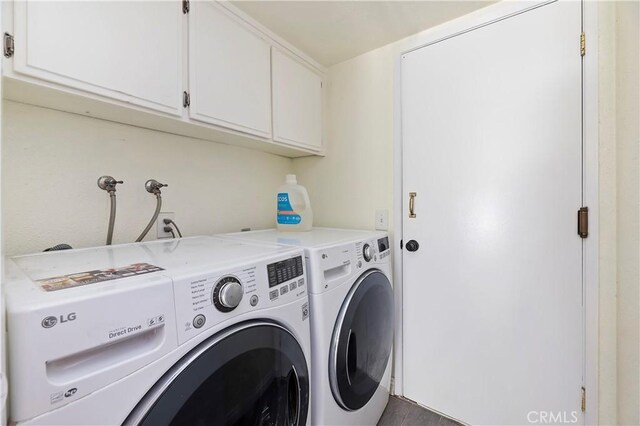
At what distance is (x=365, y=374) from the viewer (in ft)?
4.09

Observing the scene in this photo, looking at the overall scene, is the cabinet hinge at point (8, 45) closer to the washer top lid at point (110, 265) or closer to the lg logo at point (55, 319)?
the washer top lid at point (110, 265)

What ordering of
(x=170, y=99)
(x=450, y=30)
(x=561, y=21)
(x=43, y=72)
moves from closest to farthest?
1. (x=43, y=72)
2. (x=170, y=99)
3. (x=561, y=21)
4. (x=450, y=30)

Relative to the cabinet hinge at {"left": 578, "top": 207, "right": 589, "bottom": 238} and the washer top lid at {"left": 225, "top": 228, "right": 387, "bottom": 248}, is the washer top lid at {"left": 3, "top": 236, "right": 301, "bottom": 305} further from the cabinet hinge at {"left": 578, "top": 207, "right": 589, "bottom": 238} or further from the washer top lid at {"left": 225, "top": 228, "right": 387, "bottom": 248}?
the cabinet hinge at {"left": 578, "top": 207, "right": 589, "bottom": 238}

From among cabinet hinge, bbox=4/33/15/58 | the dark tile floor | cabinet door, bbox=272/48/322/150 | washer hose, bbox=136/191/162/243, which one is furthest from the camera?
cabinet door, bbox=272/48/322/150

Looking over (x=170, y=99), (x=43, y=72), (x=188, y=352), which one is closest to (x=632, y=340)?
(x=188, y=352)

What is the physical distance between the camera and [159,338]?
58cm

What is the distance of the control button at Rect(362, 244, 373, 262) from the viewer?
1.29m

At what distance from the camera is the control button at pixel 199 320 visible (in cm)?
63

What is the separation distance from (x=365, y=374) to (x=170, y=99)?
1465 mm

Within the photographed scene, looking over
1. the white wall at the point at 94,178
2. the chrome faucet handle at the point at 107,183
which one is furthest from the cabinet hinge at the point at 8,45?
the chrome faucet handle at the point at 107,183

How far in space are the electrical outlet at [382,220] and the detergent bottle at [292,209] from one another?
17.7 inches

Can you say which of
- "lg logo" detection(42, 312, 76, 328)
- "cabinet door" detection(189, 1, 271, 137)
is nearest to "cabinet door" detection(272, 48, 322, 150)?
"cabinet door" detection(189, 1, 271, 137)

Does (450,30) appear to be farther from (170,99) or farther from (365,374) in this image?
(365,374)

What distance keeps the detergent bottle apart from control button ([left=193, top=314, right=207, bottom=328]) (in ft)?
3.39
